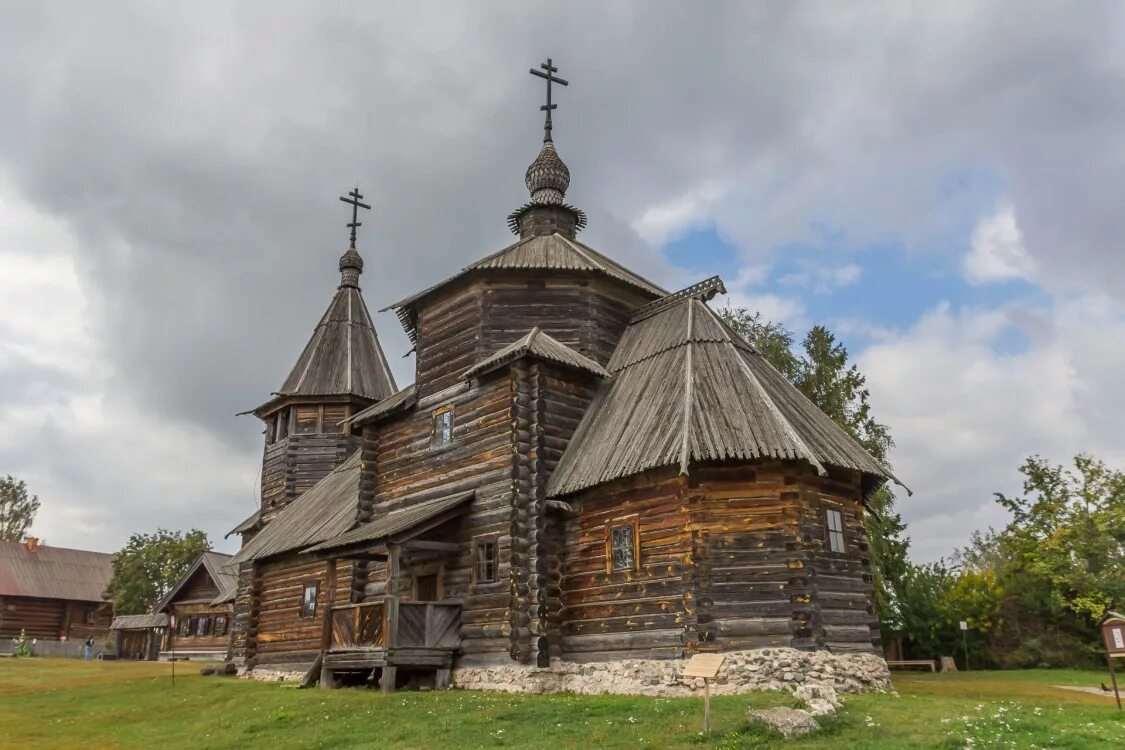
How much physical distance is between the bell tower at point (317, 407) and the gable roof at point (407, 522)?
14.6 meters

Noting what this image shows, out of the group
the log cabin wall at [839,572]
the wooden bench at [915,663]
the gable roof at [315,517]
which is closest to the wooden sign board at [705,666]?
the log cabin wall at [839,572]

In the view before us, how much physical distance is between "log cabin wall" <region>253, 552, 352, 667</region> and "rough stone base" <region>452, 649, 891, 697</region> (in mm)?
8510

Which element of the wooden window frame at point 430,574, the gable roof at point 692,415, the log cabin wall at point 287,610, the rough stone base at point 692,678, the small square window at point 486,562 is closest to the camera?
the rough stone base at point 692,678

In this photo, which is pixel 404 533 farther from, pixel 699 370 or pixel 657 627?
pixel 699 370

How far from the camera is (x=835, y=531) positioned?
1709 cm

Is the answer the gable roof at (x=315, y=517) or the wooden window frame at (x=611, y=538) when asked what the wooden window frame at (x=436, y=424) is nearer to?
the gable roof at (x=315, y=517)

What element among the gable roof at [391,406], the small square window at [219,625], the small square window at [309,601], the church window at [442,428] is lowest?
the small square window at [219,625]

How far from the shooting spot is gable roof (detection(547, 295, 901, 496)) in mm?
16141

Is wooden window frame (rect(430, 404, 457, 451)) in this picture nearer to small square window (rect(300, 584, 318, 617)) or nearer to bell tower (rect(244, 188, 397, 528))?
small square window (rect(300, 584, 318, 617))

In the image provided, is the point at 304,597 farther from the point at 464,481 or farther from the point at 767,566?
the point at 767,566

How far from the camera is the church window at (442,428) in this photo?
69.2 ft

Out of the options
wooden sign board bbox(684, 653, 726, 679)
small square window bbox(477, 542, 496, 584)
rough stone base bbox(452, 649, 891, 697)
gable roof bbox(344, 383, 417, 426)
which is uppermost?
gable roof bbox(344, 383, 417, 426)

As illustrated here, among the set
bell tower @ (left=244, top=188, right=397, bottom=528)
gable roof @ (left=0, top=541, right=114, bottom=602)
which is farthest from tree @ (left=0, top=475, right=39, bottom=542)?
bell tower @ (left=244, top=188, right=397, bottom=528)

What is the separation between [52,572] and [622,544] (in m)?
51.1
